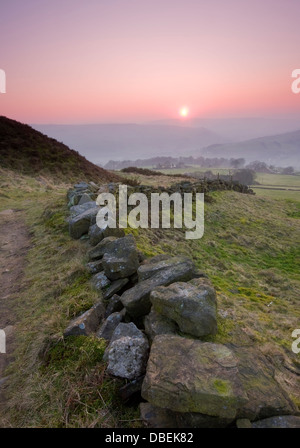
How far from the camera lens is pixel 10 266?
895cm

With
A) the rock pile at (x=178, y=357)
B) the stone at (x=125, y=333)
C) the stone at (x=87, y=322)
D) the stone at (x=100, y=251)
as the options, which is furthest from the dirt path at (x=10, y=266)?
the stone at (x=100, y=251)

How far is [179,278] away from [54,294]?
3.34 meters

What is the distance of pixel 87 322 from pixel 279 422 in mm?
3281

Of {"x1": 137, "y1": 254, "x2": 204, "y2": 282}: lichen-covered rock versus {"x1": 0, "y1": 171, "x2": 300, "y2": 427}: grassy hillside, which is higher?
{"x1": 137, "y1": 254, "x2": 204, "y2": 282}: lichen-covered rock

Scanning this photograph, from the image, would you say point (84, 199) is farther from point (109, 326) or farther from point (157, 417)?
point (157, 417)

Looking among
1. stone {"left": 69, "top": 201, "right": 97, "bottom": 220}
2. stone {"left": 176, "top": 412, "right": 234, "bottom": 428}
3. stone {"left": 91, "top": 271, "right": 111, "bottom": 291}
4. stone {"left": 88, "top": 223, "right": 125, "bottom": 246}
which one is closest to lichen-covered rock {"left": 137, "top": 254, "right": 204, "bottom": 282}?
stone {"left": 91, "top": 271, "right": 111, "bottom": 291}

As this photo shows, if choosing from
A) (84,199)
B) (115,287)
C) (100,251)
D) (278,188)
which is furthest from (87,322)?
(278,188)

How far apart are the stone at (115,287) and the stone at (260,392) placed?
9.44 feet

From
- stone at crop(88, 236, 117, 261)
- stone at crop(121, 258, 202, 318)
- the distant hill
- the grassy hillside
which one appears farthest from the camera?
the distant hill

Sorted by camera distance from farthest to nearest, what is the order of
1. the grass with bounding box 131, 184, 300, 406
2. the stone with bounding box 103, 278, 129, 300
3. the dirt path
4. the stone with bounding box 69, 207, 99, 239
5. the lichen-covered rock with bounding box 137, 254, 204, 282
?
the stone with bounding box 69, 207, 99, 239 < the stone with bounding box 103, 278, 129, 300 < the lichen-covered rock with bounding box 137, 254, 204, 282 < the dirt path < the grass with bounding box 131, 184, 300, 406

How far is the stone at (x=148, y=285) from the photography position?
4895 millimetres

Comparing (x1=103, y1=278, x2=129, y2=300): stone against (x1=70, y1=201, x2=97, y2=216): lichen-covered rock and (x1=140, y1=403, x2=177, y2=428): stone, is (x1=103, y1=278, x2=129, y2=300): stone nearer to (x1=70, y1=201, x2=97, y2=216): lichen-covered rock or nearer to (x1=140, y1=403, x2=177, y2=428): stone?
(x1=140, y1=403, x2=177, y2=428): stone

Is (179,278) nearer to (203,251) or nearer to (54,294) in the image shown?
(54,294)

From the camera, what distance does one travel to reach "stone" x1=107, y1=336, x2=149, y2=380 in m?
3.67
